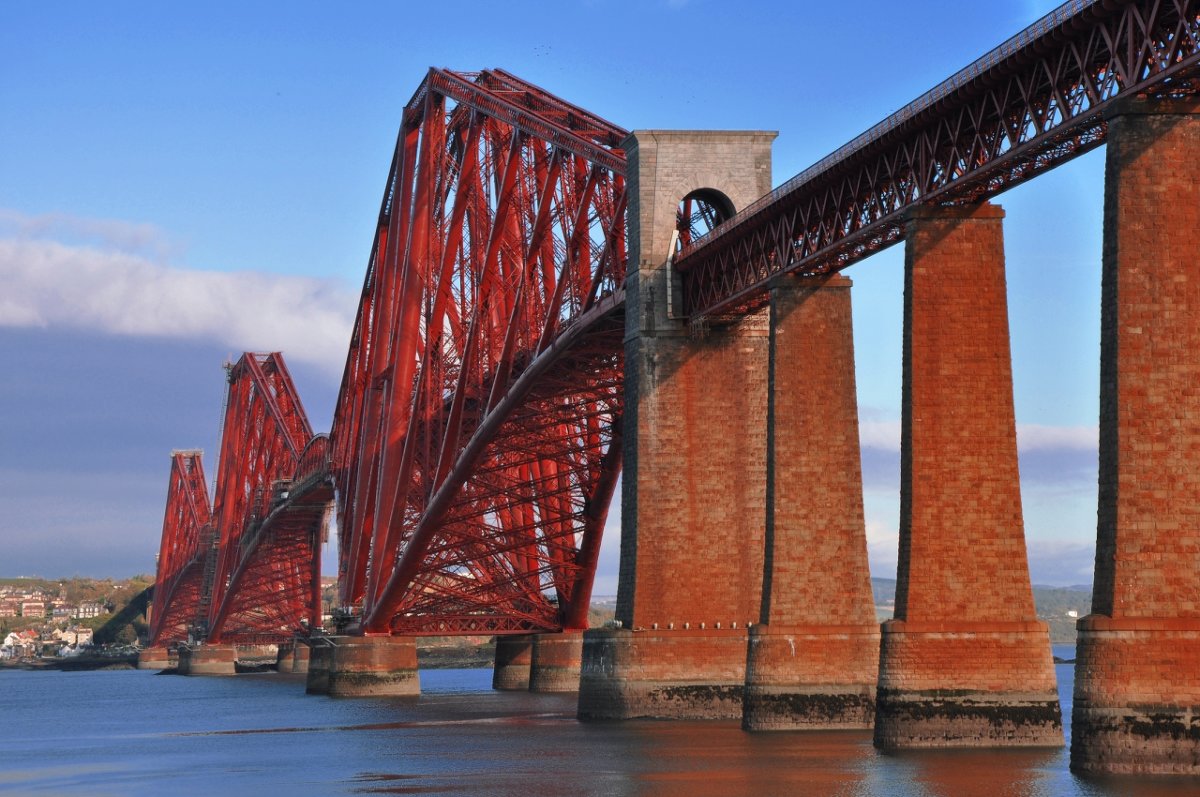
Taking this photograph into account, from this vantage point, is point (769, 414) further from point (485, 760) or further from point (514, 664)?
point (514, 664)

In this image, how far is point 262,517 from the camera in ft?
494

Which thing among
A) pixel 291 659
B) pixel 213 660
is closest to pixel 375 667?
pixel 291 659

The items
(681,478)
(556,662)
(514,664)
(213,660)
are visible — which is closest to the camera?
(681,478)

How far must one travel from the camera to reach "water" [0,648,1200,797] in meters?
40.7

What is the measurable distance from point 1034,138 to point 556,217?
115ft

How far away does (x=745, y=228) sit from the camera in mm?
58438

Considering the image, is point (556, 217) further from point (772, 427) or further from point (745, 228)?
point (772, 427)

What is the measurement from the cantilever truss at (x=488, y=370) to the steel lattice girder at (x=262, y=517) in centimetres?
4192

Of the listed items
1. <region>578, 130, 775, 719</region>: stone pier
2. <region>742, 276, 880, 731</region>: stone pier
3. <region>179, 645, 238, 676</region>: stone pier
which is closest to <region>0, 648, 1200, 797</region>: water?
<region>742, 276, 880, 731</region>: stone pier

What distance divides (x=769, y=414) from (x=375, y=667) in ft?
155

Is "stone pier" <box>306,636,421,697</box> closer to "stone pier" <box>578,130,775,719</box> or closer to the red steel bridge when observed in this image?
the red steel bridge

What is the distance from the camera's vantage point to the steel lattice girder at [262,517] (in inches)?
5891

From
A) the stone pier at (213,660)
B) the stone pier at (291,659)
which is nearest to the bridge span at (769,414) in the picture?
the stone pier at (291,659)

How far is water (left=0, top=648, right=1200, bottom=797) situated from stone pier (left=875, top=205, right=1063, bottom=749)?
111 centimetres
